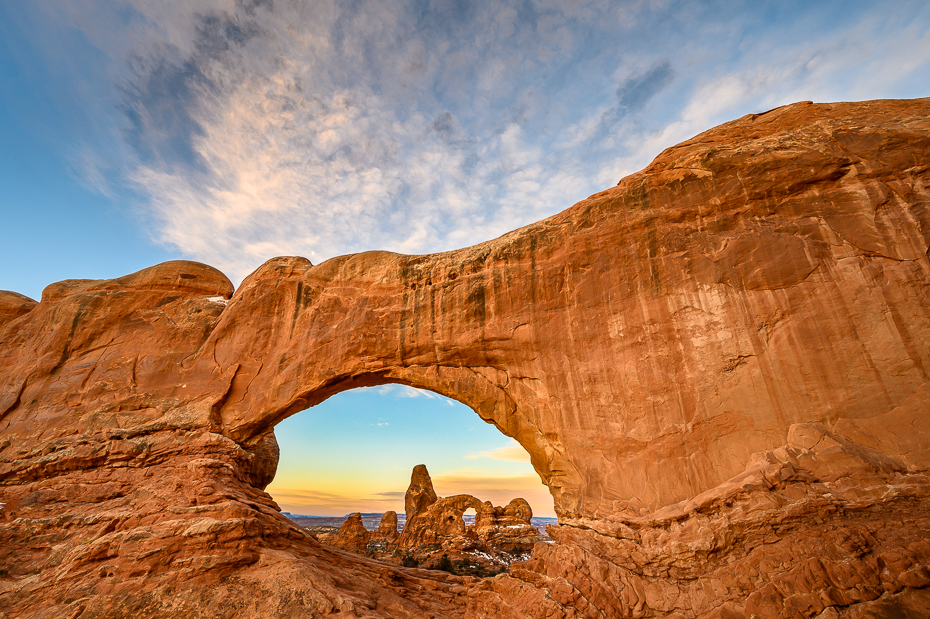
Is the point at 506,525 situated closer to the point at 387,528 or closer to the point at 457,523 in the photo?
the point at 457,523

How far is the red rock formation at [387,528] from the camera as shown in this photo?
5422cm

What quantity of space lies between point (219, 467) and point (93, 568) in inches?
151

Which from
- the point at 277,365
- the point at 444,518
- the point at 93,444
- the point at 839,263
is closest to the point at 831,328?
the point at 839,263

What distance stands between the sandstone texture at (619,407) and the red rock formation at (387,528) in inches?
1733

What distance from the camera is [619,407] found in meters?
11.7

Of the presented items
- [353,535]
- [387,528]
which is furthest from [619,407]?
[387,528]

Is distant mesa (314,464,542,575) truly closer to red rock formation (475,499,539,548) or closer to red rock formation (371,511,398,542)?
red rock formation (475,499,539,548)

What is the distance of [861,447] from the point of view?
8.90 metres

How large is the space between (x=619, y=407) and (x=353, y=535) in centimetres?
4001

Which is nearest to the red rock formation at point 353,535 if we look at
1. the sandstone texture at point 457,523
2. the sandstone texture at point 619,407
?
the sandstone texture at point 457,523

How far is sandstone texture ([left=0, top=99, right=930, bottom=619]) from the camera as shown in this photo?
345 inches

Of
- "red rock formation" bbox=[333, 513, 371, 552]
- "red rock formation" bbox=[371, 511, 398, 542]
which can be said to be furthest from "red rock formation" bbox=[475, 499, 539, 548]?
"red rock formation" bbox=[371, 511, 398, 542]

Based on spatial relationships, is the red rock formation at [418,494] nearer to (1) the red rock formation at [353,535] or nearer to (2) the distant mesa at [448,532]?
(2) the distant mesa at [448,532]

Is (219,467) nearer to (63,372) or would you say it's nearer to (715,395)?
(63,372)
